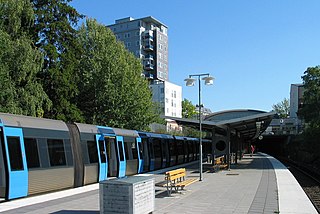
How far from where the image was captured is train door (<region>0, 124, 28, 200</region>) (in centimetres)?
1118

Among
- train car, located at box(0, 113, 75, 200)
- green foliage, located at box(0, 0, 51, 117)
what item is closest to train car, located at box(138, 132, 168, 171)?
green foliage, located at box(0, 0, 51, 117)

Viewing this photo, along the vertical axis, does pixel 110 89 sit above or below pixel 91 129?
above

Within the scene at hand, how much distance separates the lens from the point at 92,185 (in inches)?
613

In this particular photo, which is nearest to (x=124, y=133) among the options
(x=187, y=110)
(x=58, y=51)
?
(x=58, y=51)

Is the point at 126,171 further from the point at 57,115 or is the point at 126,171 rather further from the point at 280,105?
the point at 280,105

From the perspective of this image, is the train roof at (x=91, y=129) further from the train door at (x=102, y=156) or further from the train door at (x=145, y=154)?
the train door at (x=145, y=154)

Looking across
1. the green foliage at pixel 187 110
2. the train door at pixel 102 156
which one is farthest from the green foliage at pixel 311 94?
the green foliage at pixel 187 110

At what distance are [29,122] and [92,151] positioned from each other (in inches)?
160

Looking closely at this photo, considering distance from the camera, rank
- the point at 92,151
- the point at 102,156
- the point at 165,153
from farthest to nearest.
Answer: the point at 165,153, the point at 102,156, the point at 92,151

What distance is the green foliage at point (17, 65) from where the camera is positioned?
2361cm

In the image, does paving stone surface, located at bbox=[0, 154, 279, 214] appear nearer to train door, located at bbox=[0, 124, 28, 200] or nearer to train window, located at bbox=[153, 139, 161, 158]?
train door, located at bbox=[0, 124, 28, 200]

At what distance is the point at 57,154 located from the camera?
1366 centimetres

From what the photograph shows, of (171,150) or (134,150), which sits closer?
(134,150)

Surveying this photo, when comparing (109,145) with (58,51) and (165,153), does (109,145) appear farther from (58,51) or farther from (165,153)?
(58,51)
